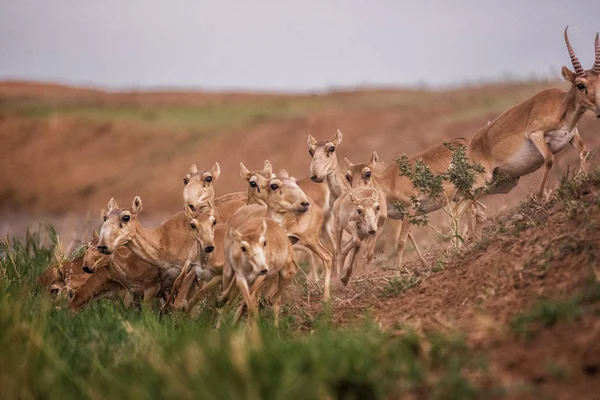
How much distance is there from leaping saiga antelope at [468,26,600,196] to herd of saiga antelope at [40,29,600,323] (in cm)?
1

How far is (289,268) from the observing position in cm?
1174

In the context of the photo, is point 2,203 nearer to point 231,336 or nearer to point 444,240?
point 444,240

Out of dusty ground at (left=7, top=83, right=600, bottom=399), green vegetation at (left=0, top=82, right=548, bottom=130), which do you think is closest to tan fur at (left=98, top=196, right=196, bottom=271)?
dusty ground at (left=7, top=83, right=600, bottom=399)

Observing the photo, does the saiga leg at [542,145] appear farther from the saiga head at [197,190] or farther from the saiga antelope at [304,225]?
the saiga head at [197,190]

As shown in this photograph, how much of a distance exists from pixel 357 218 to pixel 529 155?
2493mm

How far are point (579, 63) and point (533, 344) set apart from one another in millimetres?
5529

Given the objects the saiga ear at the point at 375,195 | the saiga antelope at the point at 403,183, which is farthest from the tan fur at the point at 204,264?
the saiga antelope at the point at 403,183

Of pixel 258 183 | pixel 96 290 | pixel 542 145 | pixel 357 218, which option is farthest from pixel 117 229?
pixel 542 145

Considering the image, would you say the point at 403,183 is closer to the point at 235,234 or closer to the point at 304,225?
the point at 304,225

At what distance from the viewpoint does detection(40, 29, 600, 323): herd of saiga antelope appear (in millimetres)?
11758

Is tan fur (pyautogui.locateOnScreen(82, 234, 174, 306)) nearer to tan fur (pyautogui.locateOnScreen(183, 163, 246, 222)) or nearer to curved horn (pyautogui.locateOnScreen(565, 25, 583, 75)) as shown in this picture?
tan fur (pyautogui.locateOnScreen(183, 163, 246, 222))

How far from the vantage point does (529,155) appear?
13406 mm

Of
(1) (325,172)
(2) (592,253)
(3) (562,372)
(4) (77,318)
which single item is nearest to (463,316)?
(2) (592,253)

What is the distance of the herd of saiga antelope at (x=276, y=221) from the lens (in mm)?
11758
